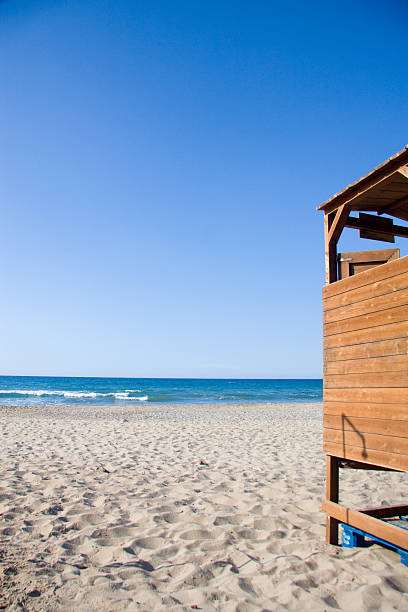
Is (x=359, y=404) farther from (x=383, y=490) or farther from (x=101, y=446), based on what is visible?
(x=101, y=446)

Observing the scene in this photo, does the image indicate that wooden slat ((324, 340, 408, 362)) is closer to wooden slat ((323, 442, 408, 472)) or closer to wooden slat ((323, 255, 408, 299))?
wooden slat ((323, 255, 408, 299))

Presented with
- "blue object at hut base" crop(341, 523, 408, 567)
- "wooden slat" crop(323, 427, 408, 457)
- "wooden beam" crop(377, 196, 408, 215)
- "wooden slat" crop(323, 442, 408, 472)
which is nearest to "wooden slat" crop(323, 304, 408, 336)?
"wooden slat" crop(323, 427, 408, 457)

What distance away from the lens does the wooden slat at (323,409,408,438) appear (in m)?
3.56

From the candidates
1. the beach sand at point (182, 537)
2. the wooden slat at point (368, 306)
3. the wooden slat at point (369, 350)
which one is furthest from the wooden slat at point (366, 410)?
the beach sand at point (182, 537)

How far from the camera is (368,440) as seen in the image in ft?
12.8

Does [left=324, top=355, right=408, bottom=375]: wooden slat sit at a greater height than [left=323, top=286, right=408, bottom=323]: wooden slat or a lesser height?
lesser

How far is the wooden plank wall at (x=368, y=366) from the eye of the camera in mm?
3623

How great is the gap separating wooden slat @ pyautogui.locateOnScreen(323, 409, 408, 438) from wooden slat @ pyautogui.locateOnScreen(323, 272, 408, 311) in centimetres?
115

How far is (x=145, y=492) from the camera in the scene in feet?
18.8

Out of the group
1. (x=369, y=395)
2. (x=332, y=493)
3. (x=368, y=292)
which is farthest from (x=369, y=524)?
(x=368, y=292)

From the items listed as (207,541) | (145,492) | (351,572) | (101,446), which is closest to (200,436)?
(101,446)

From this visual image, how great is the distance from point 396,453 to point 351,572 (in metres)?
1.08

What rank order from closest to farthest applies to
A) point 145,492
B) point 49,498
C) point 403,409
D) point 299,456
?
point 403,409
point 49,498
point 145,492
point 299,456

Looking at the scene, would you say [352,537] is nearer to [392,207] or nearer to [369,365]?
[369,365]
